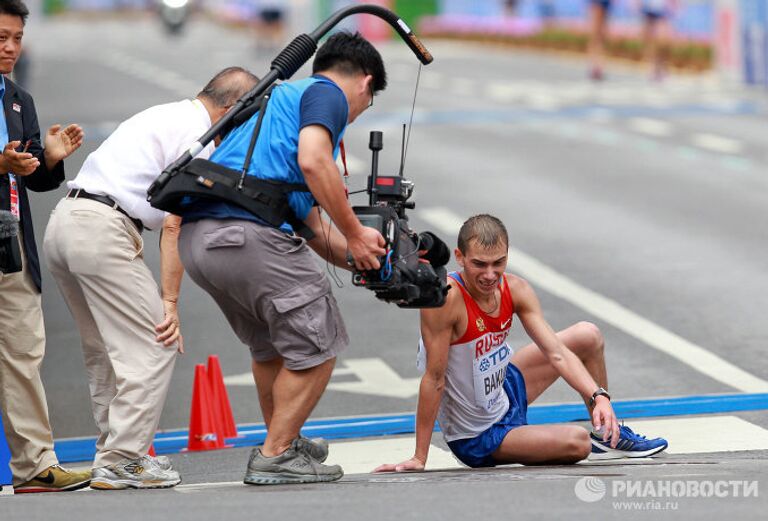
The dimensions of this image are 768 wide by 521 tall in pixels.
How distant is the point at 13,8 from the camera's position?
6887 mm

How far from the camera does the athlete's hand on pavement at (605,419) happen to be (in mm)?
6777

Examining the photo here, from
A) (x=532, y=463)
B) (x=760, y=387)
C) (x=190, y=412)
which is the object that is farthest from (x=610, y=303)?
(x=532, y=463)

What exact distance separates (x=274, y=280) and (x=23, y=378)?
1.22 metres

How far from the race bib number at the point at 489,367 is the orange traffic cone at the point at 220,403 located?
194cm

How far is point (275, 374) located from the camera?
706cm

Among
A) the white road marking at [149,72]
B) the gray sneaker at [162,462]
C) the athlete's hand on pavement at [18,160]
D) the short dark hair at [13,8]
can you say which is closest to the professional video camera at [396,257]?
the gray sneaker at [162,462]

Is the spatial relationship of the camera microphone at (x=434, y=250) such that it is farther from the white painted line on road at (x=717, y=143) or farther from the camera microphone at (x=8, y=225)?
the white painted line on road at (x=717, y=143)

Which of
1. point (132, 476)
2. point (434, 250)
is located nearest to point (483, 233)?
point (434, 250)

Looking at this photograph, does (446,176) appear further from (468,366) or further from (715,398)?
(468,366)

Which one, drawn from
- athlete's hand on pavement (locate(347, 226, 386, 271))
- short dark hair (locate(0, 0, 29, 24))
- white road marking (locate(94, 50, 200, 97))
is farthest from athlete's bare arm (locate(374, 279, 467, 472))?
white road marking (locate(94, 50, 200, 97))

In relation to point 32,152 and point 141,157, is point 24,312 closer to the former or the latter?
point 32,152

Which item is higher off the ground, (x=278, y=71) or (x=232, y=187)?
(x=278, y=71)

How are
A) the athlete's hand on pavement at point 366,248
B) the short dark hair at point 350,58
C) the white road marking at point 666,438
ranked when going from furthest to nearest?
Result: the white road marking at point 666,438 < the short dark hair at point 350,58 < the athlete's hand on pavement at point 366,248

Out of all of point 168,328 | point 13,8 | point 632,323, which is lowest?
point 632,323
